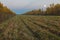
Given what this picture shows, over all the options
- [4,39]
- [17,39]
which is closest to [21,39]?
[17,39]

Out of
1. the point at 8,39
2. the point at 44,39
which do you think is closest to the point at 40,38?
the point at 44,39

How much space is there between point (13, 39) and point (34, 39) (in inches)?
63.4

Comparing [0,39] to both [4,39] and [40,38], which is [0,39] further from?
[40,38]

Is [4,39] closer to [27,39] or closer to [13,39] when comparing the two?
[13,39]

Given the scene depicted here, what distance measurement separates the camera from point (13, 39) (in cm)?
1471

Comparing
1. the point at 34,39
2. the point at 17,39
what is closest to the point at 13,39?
the point at 17,39

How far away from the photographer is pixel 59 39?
14852 mm

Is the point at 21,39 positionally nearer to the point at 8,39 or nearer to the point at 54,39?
the point at 8,39

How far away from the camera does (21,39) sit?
14625 mm

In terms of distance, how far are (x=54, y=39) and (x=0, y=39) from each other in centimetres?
422

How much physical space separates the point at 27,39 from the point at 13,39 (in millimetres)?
1070

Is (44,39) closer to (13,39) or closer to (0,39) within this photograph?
(13,39)

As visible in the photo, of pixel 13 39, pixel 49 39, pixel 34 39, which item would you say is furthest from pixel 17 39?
pixel 49 39

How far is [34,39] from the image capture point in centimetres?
1448
